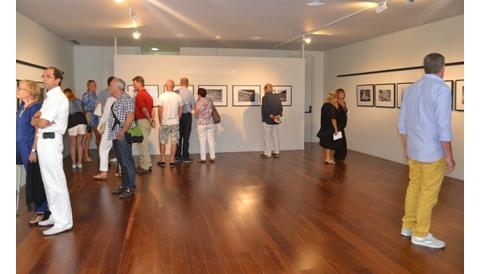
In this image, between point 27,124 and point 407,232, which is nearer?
point 407,232

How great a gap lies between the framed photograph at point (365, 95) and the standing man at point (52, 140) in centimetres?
872

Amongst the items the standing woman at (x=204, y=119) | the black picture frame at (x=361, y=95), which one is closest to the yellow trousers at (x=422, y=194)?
the standing woman at (x=204, y=119)

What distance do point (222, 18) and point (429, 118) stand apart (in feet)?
17.4

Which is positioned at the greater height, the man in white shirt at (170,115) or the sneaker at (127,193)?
the man in white shirt at (170,115)

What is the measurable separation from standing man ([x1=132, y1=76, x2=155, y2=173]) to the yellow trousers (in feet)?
17.0

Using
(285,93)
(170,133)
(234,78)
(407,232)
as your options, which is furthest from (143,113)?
(285,93)

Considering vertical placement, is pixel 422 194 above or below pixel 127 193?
above

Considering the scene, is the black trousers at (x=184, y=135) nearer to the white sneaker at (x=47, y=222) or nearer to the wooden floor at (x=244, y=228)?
the wooden floor at (x=244, y=228)

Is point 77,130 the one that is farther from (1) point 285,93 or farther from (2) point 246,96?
(1) point 285,93

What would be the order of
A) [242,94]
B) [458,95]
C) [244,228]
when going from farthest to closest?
[242,94] → [458,95] → [244,228]

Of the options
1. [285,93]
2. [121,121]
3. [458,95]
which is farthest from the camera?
[285,93]

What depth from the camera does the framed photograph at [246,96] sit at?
40.3 feet

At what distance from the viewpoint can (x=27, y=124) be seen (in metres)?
5.19

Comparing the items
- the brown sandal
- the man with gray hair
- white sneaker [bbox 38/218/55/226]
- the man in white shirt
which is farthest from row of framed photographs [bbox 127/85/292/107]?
white sneaker [bbox 38/218/55/226]
